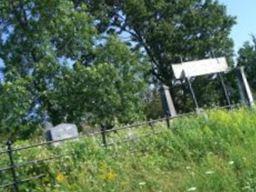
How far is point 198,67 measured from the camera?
21.9m

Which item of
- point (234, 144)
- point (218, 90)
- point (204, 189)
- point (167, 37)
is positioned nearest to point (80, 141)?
point (234, 144)

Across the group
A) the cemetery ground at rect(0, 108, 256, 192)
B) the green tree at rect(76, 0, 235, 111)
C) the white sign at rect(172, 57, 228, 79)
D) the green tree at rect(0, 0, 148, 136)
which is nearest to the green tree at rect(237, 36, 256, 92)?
the green tree at rect(76, 0, 235, 111)

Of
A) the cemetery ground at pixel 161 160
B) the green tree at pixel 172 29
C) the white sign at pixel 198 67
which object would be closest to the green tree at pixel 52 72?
the green tree at pixel 172 29

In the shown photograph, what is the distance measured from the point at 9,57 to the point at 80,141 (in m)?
23.5

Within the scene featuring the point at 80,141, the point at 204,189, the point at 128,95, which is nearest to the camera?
the point at 204,189

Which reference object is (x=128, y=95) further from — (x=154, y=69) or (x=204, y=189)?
(x=204, y=189)

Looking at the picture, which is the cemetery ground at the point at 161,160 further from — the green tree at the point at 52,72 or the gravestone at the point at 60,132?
the green tree at the point at 52,72

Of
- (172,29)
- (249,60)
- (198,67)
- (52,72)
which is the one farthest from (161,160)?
(249,60)

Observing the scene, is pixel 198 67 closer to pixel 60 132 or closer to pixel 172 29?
pixel 60 132

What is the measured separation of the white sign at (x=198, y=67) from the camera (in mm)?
21094

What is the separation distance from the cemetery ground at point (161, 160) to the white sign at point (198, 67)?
15.7 ft

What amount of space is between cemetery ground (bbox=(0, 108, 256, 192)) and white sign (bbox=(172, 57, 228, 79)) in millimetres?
4786

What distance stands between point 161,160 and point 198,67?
964cm

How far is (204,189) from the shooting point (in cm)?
941
